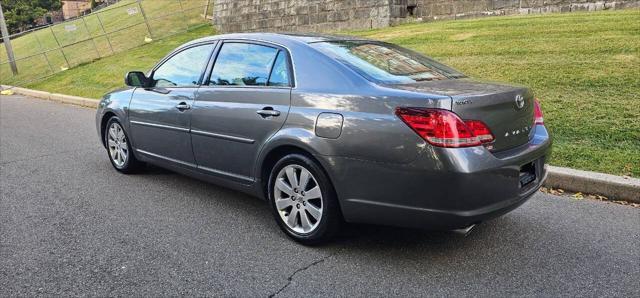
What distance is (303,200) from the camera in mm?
3643

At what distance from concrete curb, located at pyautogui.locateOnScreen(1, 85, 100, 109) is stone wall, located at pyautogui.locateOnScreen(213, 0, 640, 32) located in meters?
7.95

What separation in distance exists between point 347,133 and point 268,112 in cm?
78

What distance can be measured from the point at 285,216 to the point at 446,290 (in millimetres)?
1329

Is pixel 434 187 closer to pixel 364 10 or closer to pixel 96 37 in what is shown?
pixel 364 10

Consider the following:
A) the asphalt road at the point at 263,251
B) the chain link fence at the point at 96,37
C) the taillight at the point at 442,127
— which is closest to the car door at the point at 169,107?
the asphalt road at the point at 263,251

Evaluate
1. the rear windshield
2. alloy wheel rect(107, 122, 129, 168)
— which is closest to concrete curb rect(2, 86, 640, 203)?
the rear windshield

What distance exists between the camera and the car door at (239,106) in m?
3.82

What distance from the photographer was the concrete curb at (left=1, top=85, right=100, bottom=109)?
40.9 feet

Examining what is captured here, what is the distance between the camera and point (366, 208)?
3.29m

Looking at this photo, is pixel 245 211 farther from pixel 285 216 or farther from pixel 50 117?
pixel 50 117

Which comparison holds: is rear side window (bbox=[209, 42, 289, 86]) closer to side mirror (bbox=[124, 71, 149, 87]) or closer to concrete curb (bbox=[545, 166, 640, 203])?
side mirror (bbox=[124, 71, 149, 87])

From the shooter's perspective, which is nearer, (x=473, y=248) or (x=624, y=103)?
(x=473, y=248)

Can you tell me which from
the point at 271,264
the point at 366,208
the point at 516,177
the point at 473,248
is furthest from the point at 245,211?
the point at 516,177

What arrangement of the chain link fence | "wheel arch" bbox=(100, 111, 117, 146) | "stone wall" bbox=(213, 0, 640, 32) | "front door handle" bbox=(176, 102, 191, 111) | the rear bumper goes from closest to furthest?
Result: the rear bumper → "front door handle" bbox=(176, 102, 191, 111) → "wheel arch" bbox=(100, 111, 117, 146) → "stone wall" bbox=(213, 0, 640, 32) → the chain link fence
